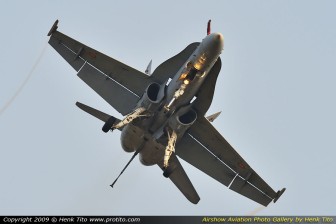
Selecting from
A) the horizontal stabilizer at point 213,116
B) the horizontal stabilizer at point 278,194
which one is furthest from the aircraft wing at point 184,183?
the horizontal stabilizer at point 278,194

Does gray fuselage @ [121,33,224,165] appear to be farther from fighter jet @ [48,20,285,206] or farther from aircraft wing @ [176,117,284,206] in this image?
aircraft wing @ [176,117,284,206]

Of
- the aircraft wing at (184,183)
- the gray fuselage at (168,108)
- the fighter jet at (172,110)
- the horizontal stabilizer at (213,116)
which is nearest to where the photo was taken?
the gray fuselage at (168,108)

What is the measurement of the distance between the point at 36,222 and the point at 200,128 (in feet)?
34.4

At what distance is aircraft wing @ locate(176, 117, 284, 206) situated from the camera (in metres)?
32.9

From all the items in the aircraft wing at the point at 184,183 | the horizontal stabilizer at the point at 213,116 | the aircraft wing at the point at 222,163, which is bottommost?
the aircraft wing at the point at 184,183

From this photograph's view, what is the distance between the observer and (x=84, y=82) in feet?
108

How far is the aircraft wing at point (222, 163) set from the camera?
108 ft

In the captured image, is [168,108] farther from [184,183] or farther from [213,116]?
[184,183]

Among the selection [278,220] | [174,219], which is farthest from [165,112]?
[278,220]

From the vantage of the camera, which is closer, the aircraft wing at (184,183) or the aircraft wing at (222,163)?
the aircraft wing at (184,183)

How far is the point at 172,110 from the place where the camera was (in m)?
29.9

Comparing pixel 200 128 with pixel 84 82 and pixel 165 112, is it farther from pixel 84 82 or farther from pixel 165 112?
pixel 84 82

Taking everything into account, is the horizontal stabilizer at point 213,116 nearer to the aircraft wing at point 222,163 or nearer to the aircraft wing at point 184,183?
the aircraft wing at point 222,163

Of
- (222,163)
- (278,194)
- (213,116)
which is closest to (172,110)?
(213,116)
